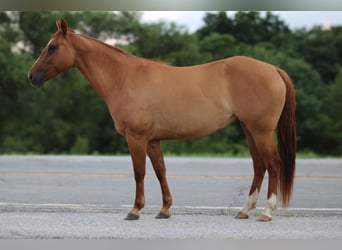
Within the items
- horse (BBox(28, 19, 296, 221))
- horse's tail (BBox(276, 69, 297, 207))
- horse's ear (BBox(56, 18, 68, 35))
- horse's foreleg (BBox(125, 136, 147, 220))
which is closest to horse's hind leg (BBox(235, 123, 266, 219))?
horse (BBox(28, 19, 296, 221))

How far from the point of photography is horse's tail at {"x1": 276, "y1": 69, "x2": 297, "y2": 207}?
7145mm

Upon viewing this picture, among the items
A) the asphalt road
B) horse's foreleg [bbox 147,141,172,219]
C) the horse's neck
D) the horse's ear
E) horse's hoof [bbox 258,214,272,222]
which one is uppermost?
the horse's ear

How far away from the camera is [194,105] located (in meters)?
7.05

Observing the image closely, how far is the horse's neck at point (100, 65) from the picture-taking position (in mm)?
7297

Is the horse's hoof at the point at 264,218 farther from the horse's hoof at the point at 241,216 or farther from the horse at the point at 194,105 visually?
the horse's hoof at the point at 241,216

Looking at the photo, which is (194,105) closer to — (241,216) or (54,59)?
(241,216)

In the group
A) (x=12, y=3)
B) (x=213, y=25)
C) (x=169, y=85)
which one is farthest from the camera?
(x=213, y=25)

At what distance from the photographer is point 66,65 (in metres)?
7.18

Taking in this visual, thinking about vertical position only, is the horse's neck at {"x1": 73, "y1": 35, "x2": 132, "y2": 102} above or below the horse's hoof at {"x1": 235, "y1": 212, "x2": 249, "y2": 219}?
above

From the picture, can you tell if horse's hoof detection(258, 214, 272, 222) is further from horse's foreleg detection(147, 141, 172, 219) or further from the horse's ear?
the horse's ear

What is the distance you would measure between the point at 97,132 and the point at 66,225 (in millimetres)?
16100

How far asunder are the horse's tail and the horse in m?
0.01

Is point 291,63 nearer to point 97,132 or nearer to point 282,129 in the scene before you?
point 97,132

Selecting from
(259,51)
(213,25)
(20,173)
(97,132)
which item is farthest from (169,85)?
(213,25)
